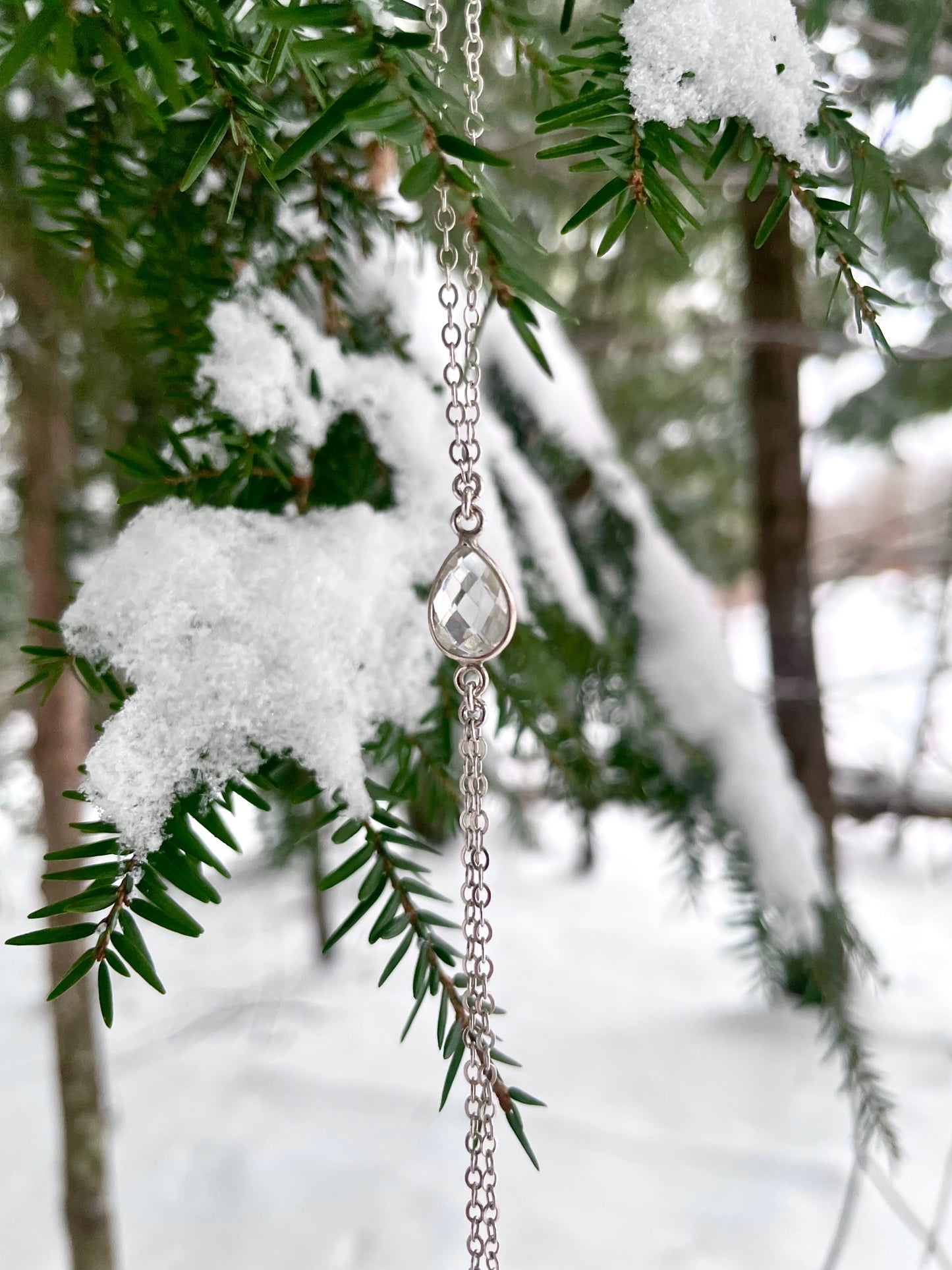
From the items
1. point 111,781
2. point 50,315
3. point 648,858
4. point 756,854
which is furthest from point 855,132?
point 648,858

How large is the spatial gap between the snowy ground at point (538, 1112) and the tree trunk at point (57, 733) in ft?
0.41

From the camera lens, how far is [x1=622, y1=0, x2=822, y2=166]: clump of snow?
325 mm

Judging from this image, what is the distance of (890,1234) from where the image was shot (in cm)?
103

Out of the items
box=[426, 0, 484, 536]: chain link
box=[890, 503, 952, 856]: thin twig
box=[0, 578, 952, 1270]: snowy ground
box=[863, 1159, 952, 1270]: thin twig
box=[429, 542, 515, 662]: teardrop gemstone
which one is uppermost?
box=[426, 0, 484, 536]: chain link

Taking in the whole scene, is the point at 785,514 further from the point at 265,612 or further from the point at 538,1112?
the point at 265,612

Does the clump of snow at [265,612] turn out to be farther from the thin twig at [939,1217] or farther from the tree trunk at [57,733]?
the thin twig at [939,1217]

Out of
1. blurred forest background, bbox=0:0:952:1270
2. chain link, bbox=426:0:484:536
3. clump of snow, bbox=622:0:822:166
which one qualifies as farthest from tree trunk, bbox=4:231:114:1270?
clump of snow, bbox=622:0:822:166

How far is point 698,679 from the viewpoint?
3.10ft

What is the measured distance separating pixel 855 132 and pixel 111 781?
405mm

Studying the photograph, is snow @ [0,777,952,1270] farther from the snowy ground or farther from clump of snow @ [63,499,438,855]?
clump of snow @ [63,499,438,855]

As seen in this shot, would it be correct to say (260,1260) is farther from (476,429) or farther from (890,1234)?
(476,429)

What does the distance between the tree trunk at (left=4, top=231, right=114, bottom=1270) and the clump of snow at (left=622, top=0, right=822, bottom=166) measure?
0.72 metres

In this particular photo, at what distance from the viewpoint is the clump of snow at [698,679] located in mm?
868

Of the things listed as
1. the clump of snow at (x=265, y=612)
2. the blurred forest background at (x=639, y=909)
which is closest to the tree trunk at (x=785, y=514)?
the blurred forest background at (x=639, y=909)
